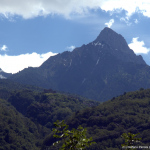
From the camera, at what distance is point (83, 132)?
35.5 metres

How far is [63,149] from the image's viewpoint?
119ft

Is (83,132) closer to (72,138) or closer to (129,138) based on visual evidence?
(72,138)

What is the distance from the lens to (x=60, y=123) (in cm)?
3709

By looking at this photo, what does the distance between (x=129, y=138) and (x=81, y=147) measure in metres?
7.86

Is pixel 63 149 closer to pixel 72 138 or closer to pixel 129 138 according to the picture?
pixel 72 138

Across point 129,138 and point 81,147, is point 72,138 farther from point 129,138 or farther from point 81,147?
point 129,138

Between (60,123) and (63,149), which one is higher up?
(60,123)

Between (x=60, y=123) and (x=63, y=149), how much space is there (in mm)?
3137

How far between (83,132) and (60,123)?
10.9ft

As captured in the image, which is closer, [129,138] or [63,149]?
[63,149]

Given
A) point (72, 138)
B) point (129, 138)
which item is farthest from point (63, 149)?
point (129, 138)

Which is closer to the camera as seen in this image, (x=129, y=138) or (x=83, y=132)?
(x=83, y=132)

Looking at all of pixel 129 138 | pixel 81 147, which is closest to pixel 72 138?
pixel 81 147

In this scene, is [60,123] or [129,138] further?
[129,138]
